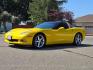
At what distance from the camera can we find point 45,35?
15.0 m

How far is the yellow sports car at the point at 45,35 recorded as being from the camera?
1443 centimetres

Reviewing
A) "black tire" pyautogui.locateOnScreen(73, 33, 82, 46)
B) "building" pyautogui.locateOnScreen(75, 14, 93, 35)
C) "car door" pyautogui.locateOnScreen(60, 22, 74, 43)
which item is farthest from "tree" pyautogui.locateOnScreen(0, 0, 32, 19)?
"car door" pyautogui.locateOnScreen(60, 22, 74, 43)

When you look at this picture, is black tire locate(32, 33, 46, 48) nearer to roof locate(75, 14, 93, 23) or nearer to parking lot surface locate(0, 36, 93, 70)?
parking lot surface locate(0, 36, 93, 70)

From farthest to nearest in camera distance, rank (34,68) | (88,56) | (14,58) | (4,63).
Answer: (88,56) → (14,58) → (4,63) → (34,68)

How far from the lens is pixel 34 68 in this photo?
9.18 meters

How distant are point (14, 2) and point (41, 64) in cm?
4456

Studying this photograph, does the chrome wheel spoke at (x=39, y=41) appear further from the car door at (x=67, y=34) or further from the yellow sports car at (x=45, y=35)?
the car door at (x=67, y=34)

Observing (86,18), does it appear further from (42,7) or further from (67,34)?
(67,34)

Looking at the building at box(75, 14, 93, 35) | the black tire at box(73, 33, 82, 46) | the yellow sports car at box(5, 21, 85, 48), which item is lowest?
the building at box(75, 14, 93, 35)

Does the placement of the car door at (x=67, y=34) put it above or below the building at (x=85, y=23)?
above

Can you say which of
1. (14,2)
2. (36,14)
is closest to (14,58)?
(36,14)

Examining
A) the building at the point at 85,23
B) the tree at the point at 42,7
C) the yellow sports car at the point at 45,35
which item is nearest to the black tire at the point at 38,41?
the yellow sports car at the point at 45,35

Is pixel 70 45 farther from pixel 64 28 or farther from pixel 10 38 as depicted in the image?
pixel 10 38

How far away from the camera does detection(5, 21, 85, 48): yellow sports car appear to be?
1443cm
